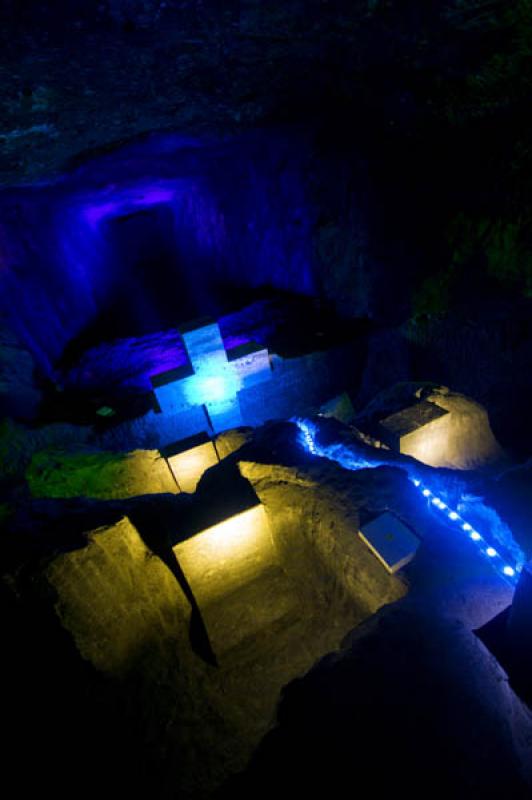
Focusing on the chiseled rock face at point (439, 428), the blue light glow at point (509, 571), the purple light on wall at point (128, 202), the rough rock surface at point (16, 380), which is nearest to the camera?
the blue light glow at point (509, 571)

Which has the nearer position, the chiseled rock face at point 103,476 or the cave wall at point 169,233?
the chiseled rock face at point 103,476

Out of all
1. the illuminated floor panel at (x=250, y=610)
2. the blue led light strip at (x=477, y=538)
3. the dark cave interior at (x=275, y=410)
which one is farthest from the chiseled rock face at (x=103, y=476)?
the blue led light strip at (x=477, y=538)

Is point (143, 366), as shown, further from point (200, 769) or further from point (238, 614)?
point (200, 769)

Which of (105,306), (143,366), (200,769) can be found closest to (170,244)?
(105,306)

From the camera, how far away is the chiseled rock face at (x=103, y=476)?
705 cm

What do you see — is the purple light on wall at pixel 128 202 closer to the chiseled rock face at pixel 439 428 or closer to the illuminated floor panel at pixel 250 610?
the chiseled rock face at pixel 439 428

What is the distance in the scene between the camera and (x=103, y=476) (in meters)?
7.08

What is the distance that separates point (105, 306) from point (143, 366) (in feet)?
13.5

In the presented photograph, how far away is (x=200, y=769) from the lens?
11.2ft

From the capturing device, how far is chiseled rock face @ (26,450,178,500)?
7.05 m

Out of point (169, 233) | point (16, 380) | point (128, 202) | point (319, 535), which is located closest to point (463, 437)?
point (319, 535)

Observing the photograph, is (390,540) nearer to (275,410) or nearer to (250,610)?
(250,610)

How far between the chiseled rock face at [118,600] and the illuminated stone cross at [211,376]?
458cm

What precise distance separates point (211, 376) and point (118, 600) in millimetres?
5266
